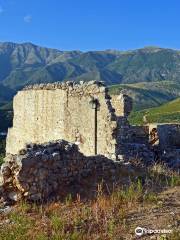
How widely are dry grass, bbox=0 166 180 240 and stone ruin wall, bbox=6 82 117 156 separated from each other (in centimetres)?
510

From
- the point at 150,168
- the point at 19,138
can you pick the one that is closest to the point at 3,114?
the point at 19,138

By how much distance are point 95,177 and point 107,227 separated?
147 inches

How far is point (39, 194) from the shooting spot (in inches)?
474

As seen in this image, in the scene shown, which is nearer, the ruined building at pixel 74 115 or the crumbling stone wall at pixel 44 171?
the crumbling stone wall at pixel 44 171

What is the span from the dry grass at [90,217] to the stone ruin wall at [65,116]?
5.10 meters

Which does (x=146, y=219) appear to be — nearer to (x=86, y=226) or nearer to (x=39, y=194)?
(x=86, y=226)

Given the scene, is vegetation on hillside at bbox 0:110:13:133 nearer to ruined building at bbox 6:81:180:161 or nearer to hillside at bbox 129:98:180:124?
hillside at bbox 129:98:180:124

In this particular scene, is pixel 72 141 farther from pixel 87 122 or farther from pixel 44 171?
pixel 44 171

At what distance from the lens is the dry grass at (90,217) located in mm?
9555

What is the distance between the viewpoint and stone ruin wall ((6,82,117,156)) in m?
17.8

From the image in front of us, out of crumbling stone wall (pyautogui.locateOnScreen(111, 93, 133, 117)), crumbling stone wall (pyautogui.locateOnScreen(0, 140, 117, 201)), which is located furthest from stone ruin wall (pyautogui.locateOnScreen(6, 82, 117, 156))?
crumbling stone wall (pyautogui.locateOnScreen(0, 140, 117, 201))

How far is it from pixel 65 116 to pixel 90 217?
9.70 metres

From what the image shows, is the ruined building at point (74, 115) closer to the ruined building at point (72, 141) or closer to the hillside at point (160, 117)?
the ruined building at point (72, 141)

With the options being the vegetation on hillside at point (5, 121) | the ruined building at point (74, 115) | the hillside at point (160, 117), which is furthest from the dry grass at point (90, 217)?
the hillside at point (160, 117)
